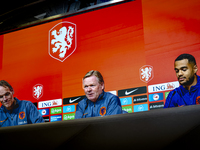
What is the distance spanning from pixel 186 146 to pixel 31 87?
146cm

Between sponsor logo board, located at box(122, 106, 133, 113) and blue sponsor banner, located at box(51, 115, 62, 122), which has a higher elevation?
sponsor logo board, located at box(122, 106, 133, 113)

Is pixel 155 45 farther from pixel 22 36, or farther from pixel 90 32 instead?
pixel 22 36

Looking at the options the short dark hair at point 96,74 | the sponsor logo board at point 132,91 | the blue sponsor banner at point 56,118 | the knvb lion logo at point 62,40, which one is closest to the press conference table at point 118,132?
the blue sponsor banner at point 56,118

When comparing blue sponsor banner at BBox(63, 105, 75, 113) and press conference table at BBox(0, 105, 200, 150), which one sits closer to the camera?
press conference table at BBox(0, 105, 200, 150)

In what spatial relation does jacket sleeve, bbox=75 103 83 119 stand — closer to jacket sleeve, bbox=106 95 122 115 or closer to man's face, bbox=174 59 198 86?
jacket sleeve, bbox=106 95 122 115

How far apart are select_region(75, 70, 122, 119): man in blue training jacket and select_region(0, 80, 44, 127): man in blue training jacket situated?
42 cm

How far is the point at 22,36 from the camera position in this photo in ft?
9.11

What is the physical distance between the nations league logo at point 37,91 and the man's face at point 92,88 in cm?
45

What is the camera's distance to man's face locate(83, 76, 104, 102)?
2.29 m

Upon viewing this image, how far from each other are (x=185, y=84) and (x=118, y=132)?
1.90 feet

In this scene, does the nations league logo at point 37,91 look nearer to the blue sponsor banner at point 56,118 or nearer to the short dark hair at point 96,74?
the blue sponsor banner at point 56,118

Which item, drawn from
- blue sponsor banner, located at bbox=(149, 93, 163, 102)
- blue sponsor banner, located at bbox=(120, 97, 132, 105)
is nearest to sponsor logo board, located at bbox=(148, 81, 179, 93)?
blue sponsor banner, located at bbox=(149, 93, 163, 102)

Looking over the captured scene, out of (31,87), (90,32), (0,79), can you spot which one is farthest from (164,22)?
(0,79)

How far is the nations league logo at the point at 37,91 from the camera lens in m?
2.53
